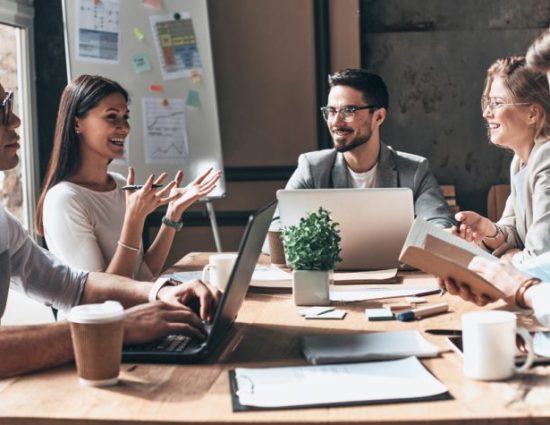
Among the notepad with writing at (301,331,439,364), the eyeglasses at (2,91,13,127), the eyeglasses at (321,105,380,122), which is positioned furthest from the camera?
the eyeglasses at (321,105,380,122)

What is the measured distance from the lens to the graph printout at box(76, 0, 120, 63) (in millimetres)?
4180

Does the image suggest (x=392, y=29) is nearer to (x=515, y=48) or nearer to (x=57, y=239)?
(x=515, y=48)

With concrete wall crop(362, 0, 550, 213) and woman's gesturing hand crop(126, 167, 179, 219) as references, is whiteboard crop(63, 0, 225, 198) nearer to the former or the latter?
concrete wall crop(362, 0, 550, 213)

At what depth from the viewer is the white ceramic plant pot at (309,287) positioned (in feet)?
6.66

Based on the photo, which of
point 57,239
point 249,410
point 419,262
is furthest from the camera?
point 57,239

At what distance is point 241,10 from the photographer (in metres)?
4.44

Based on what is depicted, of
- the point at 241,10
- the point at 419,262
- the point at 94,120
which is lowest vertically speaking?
the point at 419,262

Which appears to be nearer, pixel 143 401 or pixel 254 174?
pixel 143 401

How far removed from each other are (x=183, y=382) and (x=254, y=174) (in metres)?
3.13

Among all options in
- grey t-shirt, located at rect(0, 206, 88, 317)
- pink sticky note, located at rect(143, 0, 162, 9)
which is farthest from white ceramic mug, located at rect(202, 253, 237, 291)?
pink sticky note, located at rect(143, 0, 162, 9)

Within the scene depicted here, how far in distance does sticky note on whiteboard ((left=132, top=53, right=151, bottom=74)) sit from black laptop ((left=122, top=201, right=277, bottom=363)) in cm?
261

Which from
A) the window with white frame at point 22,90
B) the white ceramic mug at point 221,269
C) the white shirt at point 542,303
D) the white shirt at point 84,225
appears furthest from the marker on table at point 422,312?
the window with white frame at point 22,90

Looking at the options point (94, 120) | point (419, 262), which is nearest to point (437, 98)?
point (94, 120)

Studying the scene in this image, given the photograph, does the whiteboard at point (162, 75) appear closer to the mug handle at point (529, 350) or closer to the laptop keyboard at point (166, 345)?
the laptop keyboard at point (166, 345)
